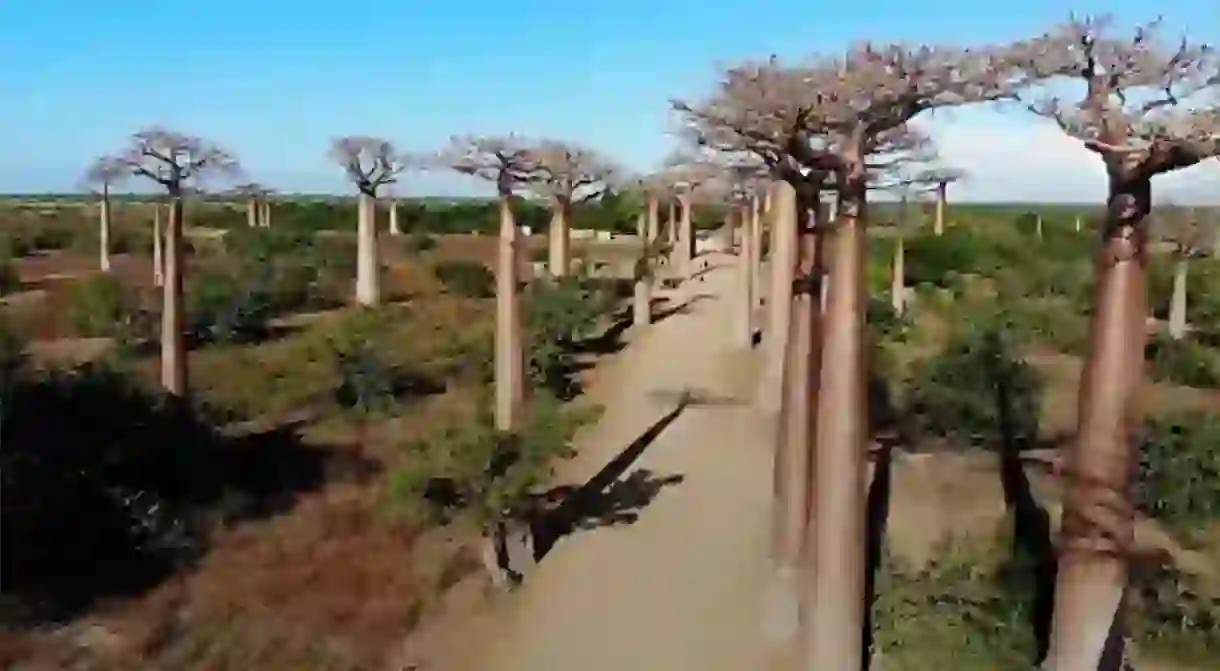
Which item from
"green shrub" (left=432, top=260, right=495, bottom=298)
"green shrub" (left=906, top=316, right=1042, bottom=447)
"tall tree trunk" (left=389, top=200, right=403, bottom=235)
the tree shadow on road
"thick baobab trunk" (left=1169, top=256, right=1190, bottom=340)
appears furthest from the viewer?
"tall tree trunk" (left=389, top=200, right=403, bottom=235)

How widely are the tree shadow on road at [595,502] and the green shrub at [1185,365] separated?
772 cm

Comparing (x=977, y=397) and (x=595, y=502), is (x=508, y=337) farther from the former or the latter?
(x=977, y=397)

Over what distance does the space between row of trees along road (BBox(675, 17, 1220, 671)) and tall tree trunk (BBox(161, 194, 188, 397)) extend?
604cm

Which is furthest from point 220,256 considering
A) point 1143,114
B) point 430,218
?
point 1143,114

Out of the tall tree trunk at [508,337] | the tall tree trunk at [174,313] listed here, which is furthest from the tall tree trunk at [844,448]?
the tall tree trunk at [174,313]

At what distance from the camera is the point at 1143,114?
4133mm

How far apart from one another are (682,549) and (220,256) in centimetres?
2421

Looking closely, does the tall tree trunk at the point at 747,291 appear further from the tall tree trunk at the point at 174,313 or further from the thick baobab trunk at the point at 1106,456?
the thick baobab trunk at the point at 1106,456

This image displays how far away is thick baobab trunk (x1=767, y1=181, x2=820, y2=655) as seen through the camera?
6.49 metres

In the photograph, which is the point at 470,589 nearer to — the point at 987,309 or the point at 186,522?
the point at 186,522

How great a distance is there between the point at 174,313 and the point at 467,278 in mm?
15925

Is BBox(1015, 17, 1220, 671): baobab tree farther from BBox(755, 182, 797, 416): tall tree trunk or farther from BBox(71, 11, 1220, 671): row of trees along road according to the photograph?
BBox(755, 182, 797, 416): tall tree trunk

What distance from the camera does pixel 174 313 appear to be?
1080cm

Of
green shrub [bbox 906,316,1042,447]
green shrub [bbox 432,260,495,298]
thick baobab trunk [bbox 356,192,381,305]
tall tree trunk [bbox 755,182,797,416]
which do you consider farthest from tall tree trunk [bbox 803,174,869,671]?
green shrub [bbox 432,260,495,298]
